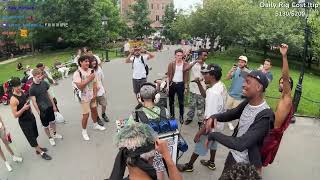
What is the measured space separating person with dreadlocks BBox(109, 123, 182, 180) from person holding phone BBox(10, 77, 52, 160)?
13.3 feet

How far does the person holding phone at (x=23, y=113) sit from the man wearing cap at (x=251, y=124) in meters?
3.95

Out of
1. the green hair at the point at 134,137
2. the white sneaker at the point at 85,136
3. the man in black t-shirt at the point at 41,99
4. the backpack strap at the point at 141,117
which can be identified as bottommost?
the white sneaker at the point at 85,136

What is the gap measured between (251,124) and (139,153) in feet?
4.43

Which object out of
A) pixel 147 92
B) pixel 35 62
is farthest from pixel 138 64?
pixel 35 62

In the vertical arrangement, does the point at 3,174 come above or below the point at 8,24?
below

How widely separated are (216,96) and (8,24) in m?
42.7

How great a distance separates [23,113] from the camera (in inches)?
261

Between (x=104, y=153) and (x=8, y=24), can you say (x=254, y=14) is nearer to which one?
(x=104, y=153)

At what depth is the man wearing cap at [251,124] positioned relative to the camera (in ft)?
11.4

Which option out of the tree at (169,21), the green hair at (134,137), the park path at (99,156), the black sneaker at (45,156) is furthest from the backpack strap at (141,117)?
the tree at (169,21)

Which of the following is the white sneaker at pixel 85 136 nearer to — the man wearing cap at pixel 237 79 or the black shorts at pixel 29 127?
the black shorts at pixel 29 127

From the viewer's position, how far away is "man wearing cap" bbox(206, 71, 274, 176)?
3482mm

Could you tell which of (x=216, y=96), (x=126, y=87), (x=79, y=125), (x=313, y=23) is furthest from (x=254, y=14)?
(x=216, y=96)

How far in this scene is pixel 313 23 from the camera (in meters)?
21.0
